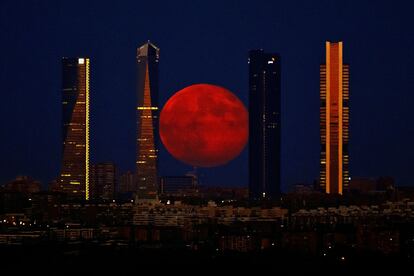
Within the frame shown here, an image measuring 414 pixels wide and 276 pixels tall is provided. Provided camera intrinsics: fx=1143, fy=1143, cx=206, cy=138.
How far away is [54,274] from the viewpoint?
25453 mm

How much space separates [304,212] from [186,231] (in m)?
5.92

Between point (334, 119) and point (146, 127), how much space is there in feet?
43.0

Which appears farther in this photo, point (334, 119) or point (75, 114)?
point (75, 114)

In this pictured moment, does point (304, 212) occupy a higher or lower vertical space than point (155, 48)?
lower

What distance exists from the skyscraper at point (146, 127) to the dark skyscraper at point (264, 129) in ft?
16.3

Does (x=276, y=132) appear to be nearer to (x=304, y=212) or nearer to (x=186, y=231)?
(x=304, y=212)

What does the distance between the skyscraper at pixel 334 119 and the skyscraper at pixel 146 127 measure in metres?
9.12

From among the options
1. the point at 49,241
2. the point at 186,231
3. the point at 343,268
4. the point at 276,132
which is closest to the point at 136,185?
the point at 276,132

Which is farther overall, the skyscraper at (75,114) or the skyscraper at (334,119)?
the skyscraper at (75,114)

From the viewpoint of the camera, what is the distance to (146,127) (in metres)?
58.4

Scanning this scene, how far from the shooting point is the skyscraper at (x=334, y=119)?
1909 inches

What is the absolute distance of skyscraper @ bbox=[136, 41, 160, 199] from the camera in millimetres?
55406

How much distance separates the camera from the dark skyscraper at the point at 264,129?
54.6 metres

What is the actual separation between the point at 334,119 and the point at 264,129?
312 inches
